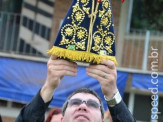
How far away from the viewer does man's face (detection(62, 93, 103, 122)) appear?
3.27m

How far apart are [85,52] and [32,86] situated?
7015mm

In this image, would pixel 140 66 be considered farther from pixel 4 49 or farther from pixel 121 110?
pixel 121 110

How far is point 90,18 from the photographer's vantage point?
345cm

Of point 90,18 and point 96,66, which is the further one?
point 90,18

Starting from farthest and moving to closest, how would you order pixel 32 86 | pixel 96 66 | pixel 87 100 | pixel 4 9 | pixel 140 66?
pixel 4 9 → pixel 140 66 → pixel 32 86 → pixel 87 100 → pixel 96 66

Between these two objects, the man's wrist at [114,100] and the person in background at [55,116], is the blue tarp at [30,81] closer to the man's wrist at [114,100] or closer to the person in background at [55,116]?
the person in background at [55,116]

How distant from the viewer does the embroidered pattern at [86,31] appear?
11.2 ft

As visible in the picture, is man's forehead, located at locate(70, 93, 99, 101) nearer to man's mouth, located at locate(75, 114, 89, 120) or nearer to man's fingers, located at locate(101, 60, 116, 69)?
man's mouth, located at locate(75, 114, 89, 120)

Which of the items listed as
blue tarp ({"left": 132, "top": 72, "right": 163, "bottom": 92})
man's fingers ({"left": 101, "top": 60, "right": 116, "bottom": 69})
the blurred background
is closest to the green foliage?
Result: the blurred background

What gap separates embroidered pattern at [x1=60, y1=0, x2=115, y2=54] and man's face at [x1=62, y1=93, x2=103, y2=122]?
0.38 metres

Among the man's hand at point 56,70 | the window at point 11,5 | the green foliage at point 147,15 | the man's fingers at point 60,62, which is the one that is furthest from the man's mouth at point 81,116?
the window at point 11,5

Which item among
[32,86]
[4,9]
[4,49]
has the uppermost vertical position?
[4,9]

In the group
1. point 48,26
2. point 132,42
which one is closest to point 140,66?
point 132,42

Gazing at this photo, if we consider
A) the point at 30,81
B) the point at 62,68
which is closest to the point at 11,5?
the point at 30,81
